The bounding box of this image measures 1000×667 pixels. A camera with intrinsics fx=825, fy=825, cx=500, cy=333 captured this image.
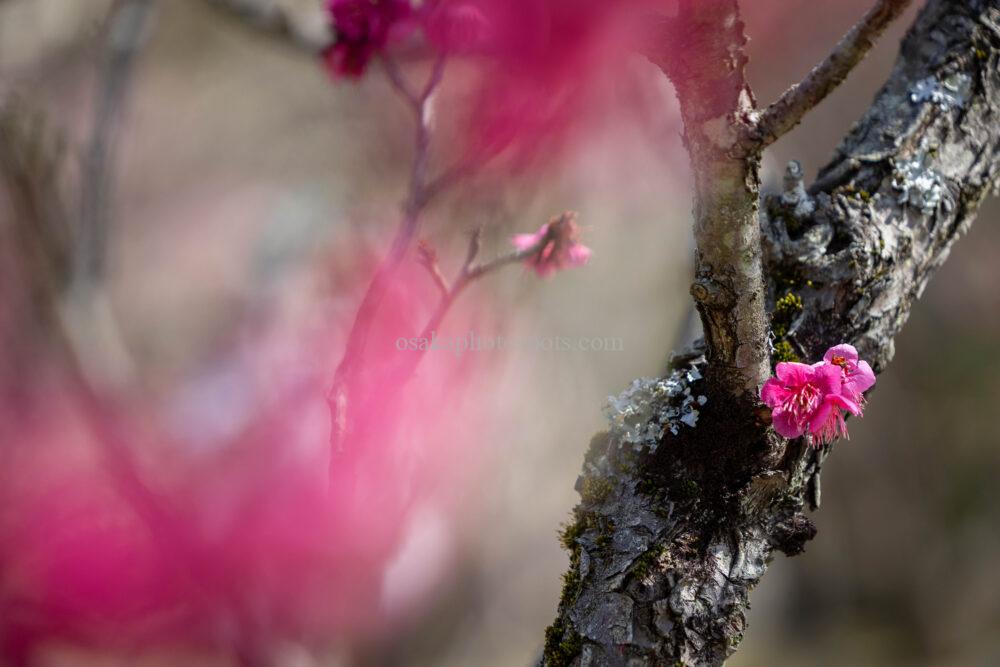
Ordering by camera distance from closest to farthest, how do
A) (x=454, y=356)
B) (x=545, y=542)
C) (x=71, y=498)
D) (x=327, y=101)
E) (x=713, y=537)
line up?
→ (x=713, y=537) → (x=71, y=498) → (x=454, y=356) → (x=545, y=542) → (x=327, y=101)

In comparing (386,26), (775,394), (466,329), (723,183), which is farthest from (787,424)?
(466,329)

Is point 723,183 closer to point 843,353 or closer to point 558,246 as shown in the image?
point 843,353

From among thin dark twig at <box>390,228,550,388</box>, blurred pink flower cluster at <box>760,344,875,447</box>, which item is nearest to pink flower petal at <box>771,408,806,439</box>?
blurred pink flower cluster at <box>760,344,875,447</box>

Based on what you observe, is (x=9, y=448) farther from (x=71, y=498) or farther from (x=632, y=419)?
(x=632, y=419)

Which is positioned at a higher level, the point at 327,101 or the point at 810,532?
the point at 327,101

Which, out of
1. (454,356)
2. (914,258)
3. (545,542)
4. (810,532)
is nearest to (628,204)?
(454,356)

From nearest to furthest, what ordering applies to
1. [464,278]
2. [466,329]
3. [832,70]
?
[832,70]
[464,278]
[466,329]

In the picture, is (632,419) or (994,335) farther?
(994,335)
